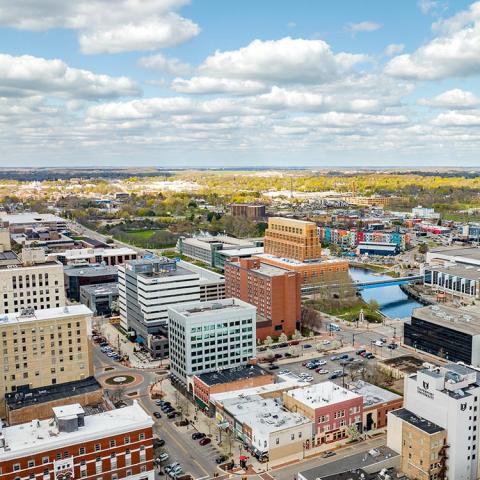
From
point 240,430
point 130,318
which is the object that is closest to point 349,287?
point 130,318

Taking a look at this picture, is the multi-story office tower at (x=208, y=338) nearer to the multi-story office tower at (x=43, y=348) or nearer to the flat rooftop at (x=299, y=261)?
the multi-story office tower at (x=43, y=348)

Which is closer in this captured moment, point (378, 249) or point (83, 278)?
point (83, 278)

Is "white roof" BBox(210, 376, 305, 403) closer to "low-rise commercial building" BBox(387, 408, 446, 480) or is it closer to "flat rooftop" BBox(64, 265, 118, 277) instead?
"low-rise commercial building" BBox(387, 408, 446, 480)

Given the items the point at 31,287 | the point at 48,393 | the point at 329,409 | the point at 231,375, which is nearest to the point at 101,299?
the point at 31,287

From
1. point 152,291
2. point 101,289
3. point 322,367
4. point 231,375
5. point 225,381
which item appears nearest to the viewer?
point 225,381

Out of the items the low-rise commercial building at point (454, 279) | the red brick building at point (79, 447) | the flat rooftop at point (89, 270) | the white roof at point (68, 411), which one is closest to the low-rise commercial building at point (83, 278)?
the flat rooftop at point (89, 270)

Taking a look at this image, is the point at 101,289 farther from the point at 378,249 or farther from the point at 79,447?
the point at 378,249

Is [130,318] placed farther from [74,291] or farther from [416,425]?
[416,425]

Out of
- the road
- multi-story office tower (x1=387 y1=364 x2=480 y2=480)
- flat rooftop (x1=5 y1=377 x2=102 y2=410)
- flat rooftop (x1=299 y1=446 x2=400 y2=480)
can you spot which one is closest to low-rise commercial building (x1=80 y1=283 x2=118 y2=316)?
the road
